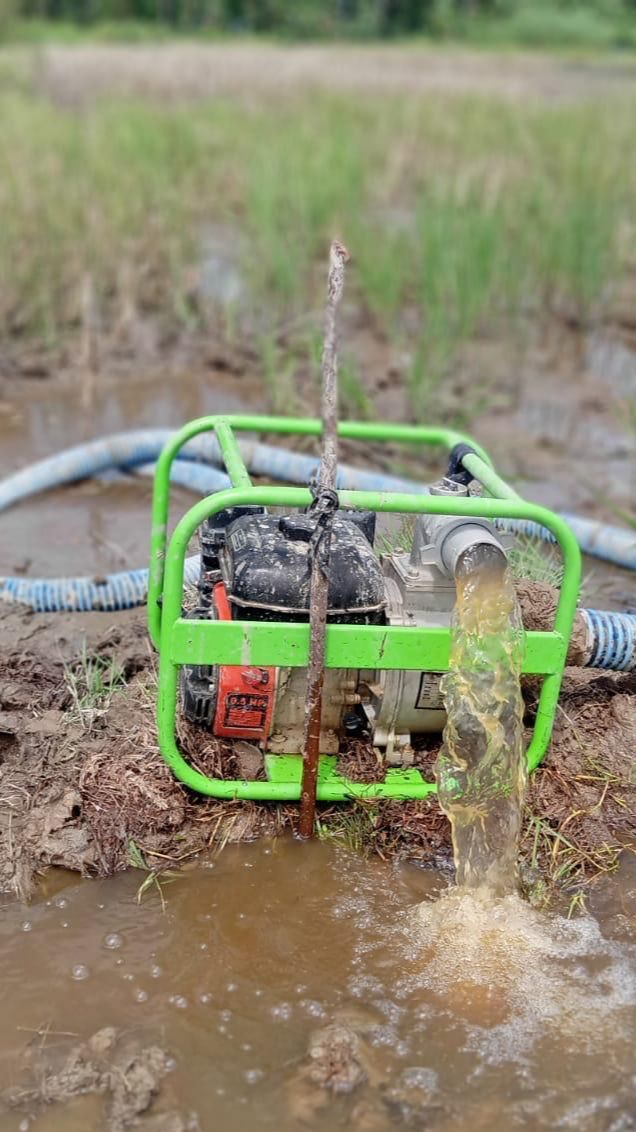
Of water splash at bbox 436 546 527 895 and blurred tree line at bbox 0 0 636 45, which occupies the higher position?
blurred tree line at bbox 0 0 636 45

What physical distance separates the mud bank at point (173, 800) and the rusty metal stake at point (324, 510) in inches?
12.8

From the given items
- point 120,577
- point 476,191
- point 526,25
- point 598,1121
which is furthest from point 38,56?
point 526,25

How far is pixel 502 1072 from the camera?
2027mm

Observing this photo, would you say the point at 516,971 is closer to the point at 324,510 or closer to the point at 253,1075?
the point at 253,1075

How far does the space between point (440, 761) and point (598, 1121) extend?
0.80 metres

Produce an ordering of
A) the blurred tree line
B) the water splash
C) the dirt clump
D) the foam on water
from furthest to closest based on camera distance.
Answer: the blurred tree line
the water splash
the foam on water
the dirt clump

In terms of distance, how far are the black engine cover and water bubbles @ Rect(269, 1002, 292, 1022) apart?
823mm

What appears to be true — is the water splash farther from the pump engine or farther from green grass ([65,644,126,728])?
green grass ([65,644,126,728])

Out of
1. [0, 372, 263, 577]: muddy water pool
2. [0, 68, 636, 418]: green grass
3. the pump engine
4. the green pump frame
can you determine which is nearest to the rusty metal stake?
the green pump frame

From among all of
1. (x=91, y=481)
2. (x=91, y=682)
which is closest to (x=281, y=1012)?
(x=91, y=682)

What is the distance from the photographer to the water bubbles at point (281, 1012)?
2125 millimetres

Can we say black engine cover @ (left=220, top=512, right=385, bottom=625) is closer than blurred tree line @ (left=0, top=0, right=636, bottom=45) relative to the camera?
Yes

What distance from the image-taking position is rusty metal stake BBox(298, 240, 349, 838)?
2.21m

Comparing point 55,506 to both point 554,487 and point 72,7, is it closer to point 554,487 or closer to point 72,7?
Result: point 554,487
